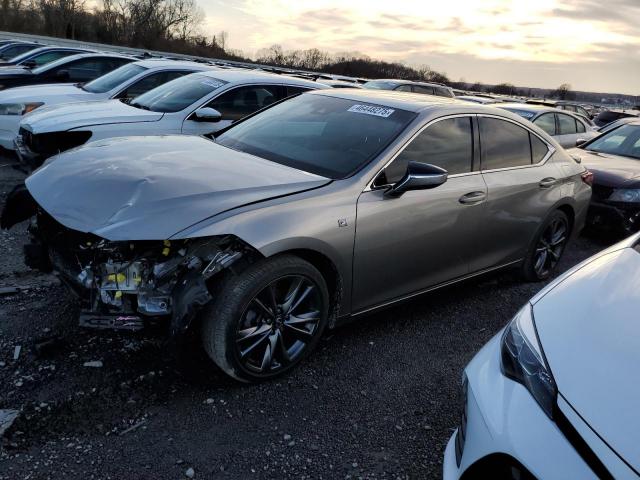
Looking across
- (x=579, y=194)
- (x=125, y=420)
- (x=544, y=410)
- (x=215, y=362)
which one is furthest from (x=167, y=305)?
(x=579, y=194)

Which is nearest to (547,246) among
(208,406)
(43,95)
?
(208,406)

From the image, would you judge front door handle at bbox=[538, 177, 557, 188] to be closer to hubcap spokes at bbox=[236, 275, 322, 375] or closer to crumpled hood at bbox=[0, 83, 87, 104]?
hubcap spokes at bbox=[236, 275, 322, 375]

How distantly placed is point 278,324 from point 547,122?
971 centimetres

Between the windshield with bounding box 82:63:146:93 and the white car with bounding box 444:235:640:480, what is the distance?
757 centimetres

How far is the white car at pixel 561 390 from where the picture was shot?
Result: 63.1 inches

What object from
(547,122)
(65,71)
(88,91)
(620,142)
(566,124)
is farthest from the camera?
(566,124)

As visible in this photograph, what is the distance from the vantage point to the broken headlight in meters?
1.83

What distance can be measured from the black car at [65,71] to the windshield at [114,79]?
1.93 meters

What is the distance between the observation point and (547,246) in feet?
16.7

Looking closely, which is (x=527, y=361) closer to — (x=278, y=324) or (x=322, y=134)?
(x=278, y=324)

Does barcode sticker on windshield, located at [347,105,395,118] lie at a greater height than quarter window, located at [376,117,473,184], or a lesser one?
greater

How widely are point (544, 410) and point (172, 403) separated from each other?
1.93 metres

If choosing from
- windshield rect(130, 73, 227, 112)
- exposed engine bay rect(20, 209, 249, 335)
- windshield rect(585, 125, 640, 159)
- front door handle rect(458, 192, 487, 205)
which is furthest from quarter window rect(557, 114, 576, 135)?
exposed engine bay rect(20, 209, 249, 335)

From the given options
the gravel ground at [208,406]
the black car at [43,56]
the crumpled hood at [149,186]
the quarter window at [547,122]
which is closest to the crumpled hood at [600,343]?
the gravel ground at [208,406]
